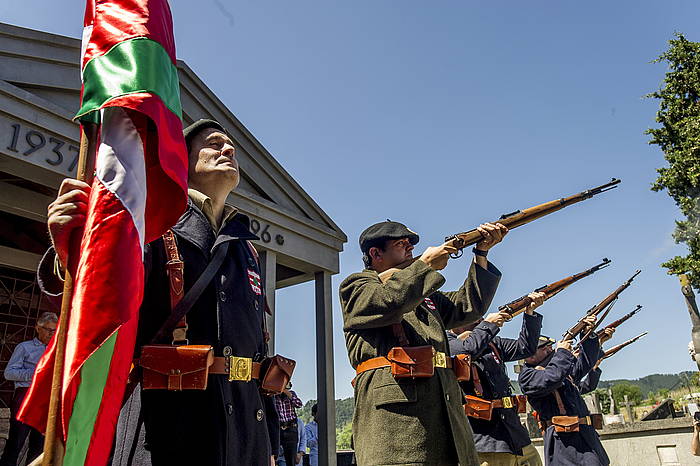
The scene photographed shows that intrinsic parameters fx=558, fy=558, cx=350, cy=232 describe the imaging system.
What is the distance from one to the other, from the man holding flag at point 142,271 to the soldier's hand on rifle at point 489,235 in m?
2.12

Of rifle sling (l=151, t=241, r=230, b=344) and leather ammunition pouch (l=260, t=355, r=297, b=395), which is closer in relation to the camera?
rifle sling (l=151, t=241, r=230, b=344)

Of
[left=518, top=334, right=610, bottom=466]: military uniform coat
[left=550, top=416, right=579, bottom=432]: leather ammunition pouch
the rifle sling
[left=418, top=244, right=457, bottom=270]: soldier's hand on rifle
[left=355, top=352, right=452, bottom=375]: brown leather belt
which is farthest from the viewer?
[left=550, top=416, right=579, bottom=432]: leather ammunition pouch

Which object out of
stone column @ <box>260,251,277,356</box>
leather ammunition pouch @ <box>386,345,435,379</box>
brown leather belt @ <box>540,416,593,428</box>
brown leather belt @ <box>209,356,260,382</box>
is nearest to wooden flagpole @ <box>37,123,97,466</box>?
brown leather belt @ <box>209,356,260,382</box>

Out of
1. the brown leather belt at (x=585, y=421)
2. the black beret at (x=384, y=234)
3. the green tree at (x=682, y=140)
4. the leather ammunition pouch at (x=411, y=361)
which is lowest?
the brown leather belt at (x=585, y=421)

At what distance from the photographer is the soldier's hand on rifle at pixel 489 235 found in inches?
174

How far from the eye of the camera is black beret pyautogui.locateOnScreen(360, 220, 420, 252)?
4.30 meters

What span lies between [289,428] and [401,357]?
700 centimetres

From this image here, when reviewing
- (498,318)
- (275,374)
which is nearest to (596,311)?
(498,318)

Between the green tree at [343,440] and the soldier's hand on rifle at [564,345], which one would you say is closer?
the soldier's hand on rifle at [564,345]

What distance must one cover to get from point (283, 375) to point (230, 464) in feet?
1.86

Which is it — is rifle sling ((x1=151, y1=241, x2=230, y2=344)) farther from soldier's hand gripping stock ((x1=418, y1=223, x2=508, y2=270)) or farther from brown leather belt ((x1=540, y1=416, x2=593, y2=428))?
brown leather belt ((x1=540, y1=416, x2=593, y2=428))

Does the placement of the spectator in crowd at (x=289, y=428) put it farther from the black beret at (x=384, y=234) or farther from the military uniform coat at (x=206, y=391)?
the military uniform coat at (x=206, y=391)

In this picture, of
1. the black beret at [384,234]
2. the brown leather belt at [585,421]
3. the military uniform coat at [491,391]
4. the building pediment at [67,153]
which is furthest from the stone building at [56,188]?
the black beret at [384,234]

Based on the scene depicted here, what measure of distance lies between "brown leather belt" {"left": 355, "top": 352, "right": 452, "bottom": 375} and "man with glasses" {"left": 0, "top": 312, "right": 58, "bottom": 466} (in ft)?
11.1
